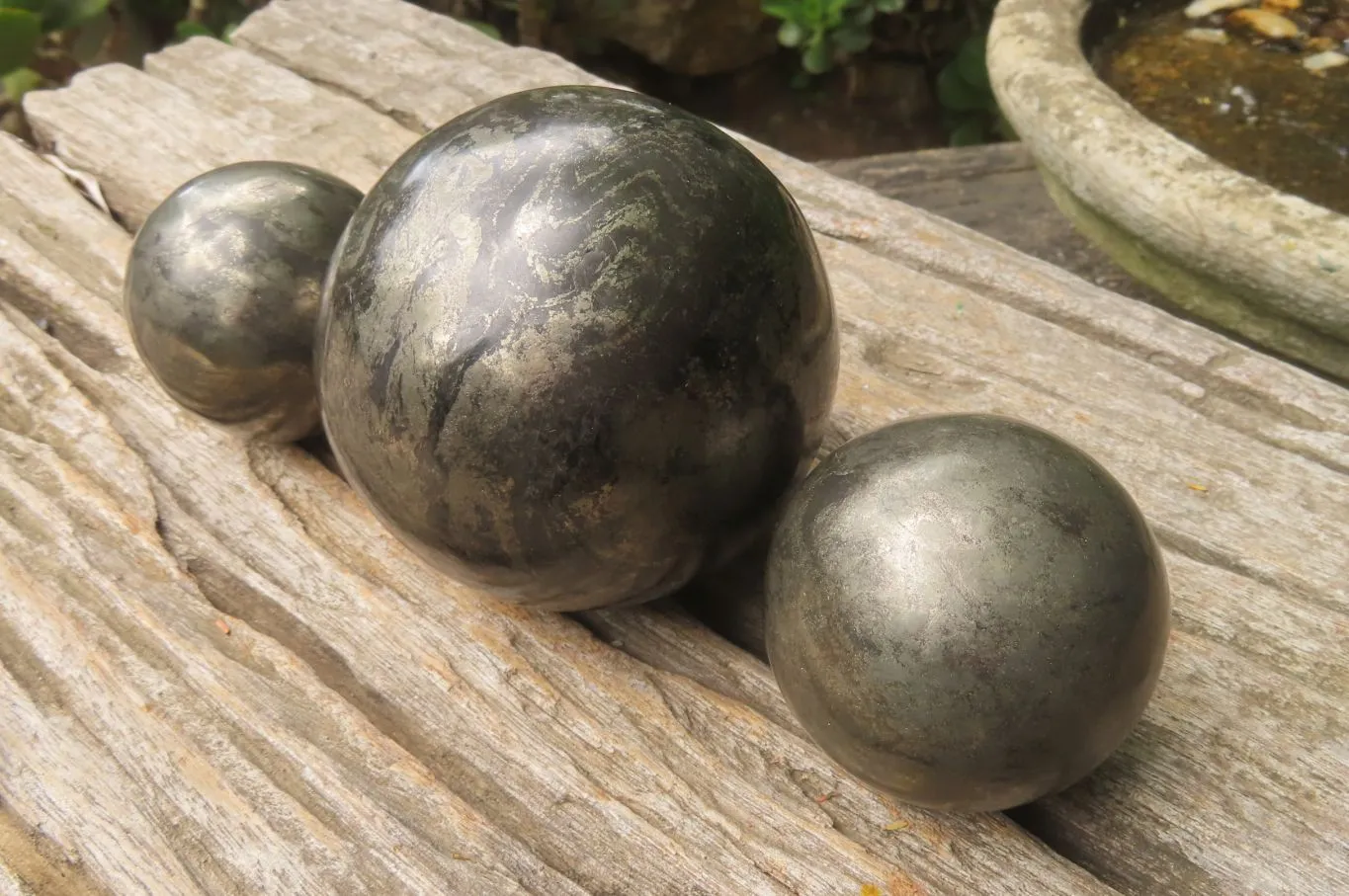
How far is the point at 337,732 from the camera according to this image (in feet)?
3.93

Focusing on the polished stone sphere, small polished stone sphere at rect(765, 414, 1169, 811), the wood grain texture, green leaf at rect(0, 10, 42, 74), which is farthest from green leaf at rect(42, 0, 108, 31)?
small polished stone sphere at rect(765, 414, 1169, 811)

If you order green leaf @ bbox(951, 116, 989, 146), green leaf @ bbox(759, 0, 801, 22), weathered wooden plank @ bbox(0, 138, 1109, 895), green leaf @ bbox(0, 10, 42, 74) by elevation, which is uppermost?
green leaf @ bbox(0, 10, 42, 74)

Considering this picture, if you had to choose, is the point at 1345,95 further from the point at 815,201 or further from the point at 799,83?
the point at 799,83

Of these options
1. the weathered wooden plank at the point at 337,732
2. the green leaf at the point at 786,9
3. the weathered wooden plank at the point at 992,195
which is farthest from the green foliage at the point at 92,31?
the weathered wooden plank at the point at 992,195

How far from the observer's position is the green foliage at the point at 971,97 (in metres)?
3.11

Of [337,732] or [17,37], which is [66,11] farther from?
[337,732]

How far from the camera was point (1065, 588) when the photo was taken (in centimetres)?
93

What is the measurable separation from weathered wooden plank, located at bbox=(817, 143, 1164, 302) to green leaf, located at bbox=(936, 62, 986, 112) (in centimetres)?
56

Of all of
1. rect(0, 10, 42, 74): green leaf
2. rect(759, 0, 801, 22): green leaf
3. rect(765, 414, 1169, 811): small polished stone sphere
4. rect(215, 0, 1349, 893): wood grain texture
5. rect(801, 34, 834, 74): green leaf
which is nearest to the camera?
rect(765, 414, 1169, 811): small polished stone sphere

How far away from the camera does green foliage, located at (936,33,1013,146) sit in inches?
123

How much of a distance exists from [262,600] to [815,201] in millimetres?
1026

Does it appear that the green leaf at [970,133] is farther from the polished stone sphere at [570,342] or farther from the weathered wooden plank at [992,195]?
the polished stone sphere at [570,342]

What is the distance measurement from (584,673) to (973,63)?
2.44m

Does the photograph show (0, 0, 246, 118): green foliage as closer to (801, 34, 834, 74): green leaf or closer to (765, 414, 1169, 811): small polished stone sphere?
(801, 34, 834, 74): green leaf
